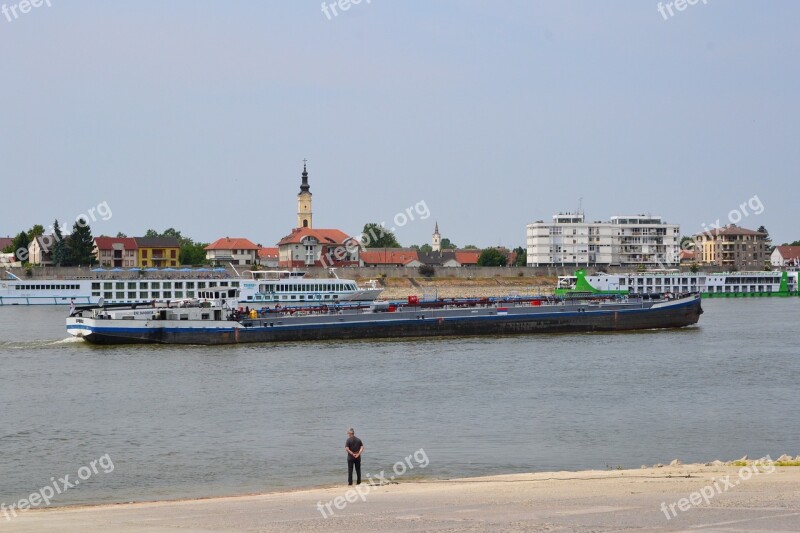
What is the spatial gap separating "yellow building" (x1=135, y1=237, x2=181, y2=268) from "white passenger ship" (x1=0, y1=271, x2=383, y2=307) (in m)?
31.6

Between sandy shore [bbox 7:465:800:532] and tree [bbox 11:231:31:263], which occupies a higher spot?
tree [bbox 11:231:31:263]

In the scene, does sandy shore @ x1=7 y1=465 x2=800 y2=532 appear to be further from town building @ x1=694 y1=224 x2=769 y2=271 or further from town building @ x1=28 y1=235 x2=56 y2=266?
town building @ x1=694 y1=224 x2=769 y2=271

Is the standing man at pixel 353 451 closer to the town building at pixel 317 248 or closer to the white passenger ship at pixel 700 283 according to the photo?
the white passenger ship at pixel 700 283

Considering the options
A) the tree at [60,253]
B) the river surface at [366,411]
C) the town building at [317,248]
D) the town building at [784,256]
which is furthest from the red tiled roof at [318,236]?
the river surface at [366,411]

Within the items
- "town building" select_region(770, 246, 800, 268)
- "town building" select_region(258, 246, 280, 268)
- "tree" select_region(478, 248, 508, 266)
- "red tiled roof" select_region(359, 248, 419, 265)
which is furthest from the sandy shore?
"town building" select_region(770, 246, 800, 268)

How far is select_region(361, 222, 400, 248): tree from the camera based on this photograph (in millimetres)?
185000

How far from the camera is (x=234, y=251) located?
149000 millimetres

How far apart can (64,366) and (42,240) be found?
10345 cm

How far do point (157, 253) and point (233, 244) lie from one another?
11.9 meters

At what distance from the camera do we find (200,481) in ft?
70.9

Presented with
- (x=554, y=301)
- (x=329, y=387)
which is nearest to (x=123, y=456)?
(x=329, y=387)
